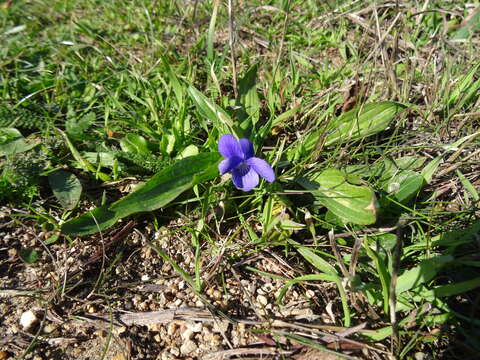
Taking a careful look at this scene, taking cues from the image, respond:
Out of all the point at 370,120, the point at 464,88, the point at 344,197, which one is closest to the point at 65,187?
the point at 344,197

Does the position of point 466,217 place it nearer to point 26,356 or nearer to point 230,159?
point 230,159

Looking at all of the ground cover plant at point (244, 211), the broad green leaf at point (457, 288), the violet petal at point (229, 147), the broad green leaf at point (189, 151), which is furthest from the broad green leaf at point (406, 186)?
the broad green leaf at point (189, 151)

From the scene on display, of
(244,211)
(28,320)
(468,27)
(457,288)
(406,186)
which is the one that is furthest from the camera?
(468,27)

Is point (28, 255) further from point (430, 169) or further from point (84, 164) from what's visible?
point (430, 169)

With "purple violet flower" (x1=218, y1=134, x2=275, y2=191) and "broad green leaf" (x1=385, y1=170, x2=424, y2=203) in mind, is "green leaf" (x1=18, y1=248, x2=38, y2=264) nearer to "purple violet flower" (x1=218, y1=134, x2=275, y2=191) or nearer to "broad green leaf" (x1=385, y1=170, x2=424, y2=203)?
"purple violet flower" (x1=218, y1=134, x2=275, y2=191)

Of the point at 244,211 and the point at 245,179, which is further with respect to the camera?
the point at 244,211

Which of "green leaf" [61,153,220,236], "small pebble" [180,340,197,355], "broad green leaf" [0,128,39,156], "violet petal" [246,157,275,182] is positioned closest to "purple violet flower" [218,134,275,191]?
"violet petal" [246,157,275,182]

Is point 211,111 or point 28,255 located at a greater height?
point 211,111
